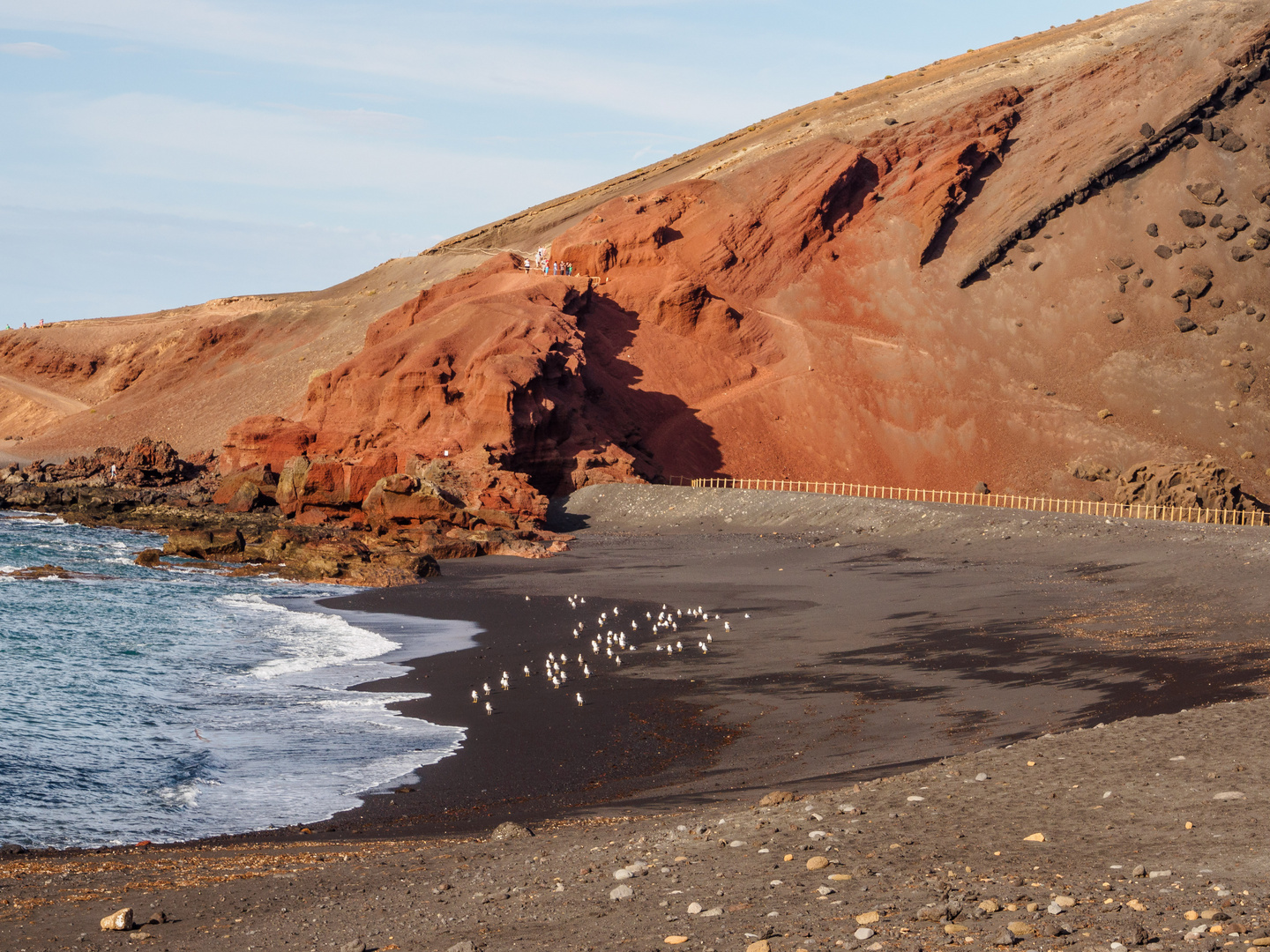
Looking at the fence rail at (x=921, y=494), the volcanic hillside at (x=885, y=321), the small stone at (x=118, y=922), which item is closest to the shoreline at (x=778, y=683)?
the small stone at (x=118, y=922)

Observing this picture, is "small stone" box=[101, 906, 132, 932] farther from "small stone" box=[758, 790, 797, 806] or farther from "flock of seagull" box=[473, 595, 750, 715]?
"flock of seagull" box=[473, 595, 750, 715]

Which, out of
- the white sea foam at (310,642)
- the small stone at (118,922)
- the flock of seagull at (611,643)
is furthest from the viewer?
the white sea foam at (310,642)

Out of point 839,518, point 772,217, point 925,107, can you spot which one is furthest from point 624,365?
point 925,107

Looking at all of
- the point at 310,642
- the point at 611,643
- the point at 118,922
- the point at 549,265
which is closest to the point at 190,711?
the point at 310,642

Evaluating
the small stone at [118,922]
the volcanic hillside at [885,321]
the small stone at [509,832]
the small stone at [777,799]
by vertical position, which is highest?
the volcanic hillside at [885,321]

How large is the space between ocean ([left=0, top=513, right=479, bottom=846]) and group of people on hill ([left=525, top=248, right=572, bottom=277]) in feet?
116

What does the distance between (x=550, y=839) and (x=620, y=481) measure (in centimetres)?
3920

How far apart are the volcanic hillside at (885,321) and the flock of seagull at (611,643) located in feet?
68.0

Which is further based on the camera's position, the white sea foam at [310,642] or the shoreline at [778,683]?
the white sea foam at [310,642]

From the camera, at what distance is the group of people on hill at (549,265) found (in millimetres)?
64688

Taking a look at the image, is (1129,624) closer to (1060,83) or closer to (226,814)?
(226,814)

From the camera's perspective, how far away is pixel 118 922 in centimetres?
800

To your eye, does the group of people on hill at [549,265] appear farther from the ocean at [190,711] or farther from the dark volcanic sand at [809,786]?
the dark volcanic sand at [809,786]

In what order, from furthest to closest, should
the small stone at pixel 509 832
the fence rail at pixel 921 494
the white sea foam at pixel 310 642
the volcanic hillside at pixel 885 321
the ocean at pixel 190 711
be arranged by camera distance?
the volcanic hillside at pixel 885 321 → the fence rail at pixel 921 494 → the white sea foam at pixel 310 642 → the ocean at pixel 190 711 → the small stone at pixel 509 832
